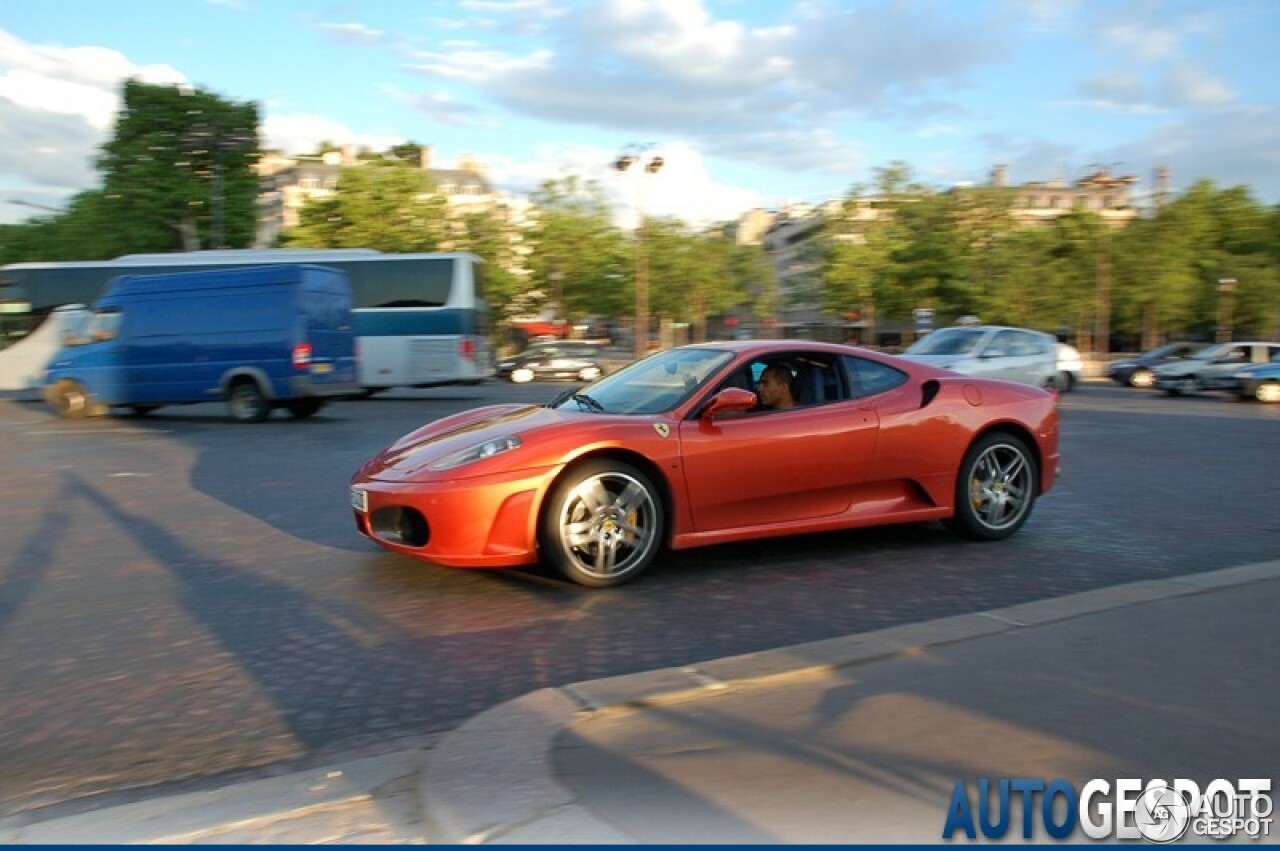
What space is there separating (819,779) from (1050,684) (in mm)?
1297

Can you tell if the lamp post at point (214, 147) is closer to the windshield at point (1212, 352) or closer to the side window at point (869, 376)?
the windshield at point (1212, 352)

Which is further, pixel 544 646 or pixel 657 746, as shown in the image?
pixel 544 646

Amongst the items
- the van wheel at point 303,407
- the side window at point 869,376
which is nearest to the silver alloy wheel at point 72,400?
the van wheel at point 303,407

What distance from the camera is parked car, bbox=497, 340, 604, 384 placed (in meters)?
39.0

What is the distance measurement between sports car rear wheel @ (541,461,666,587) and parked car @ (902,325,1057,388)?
14118 mm

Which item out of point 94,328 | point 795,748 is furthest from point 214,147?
point 795,748

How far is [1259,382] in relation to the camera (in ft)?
90.6

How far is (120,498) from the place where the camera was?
9.33 metres

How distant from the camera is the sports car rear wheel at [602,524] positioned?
570 centimetres

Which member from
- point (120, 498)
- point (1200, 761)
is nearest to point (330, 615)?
point (1200, 761)

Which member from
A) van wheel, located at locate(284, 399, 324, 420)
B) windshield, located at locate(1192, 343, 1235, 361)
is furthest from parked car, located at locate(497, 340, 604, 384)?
van wheel, located at locate(284, 399, 324, 420)

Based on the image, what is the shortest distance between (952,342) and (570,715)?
17.5 meters

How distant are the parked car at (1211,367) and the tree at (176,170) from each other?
37.3 m

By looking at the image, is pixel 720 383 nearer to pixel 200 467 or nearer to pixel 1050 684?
pixel 1050 684
